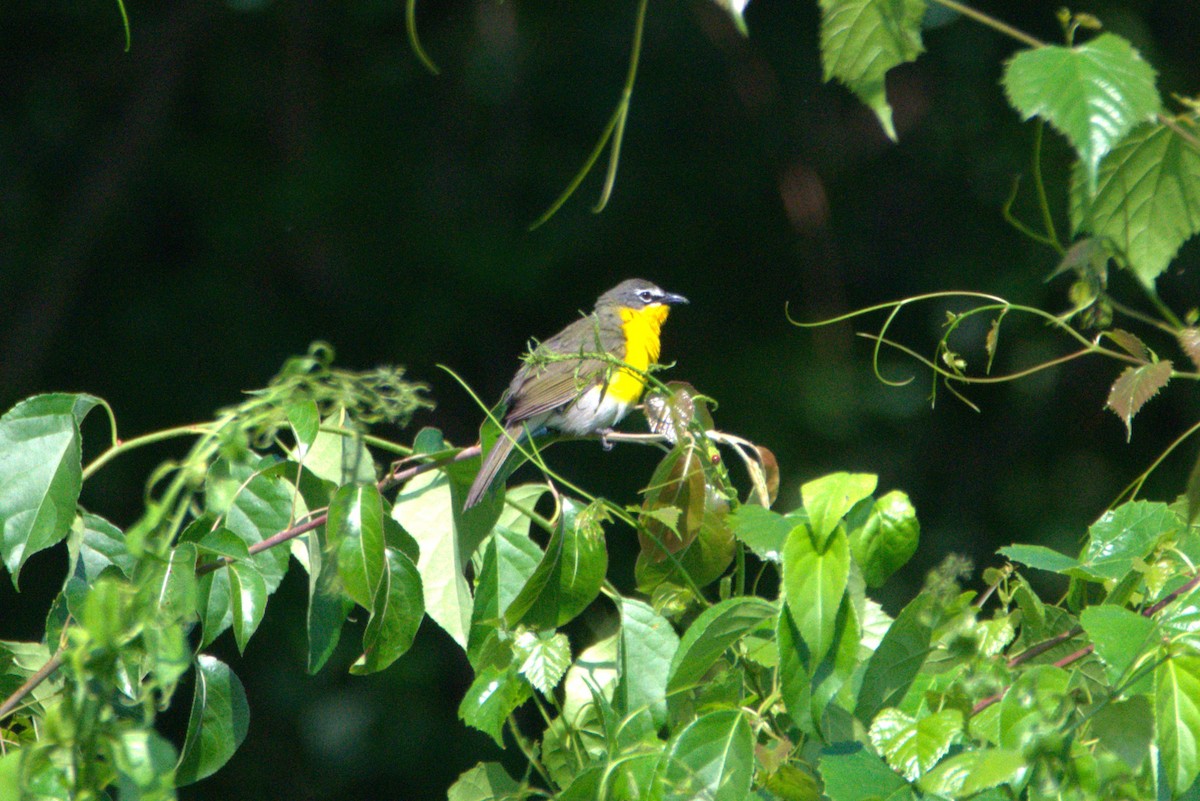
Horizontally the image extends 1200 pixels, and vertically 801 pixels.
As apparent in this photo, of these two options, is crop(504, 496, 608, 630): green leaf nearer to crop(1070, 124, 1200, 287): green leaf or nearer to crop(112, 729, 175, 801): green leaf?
crop(112, 729, 175, 801): green leaf

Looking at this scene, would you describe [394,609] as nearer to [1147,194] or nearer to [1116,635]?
[1116,635]

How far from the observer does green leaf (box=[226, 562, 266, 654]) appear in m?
1.20

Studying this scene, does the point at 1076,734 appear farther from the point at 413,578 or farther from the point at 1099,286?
the point at 413,578

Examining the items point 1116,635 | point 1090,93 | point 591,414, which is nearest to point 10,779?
point 1116,635

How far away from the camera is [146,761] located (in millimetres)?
887

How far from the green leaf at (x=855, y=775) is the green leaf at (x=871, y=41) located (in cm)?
53

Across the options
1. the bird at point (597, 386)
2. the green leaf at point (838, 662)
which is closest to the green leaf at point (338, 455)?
the green leaf at point (838, 662)

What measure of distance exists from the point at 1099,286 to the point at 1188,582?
0.87 feet

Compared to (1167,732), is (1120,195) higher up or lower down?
higher up

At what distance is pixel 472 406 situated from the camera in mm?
5695

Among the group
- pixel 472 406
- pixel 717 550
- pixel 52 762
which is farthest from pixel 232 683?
pixel 472 406

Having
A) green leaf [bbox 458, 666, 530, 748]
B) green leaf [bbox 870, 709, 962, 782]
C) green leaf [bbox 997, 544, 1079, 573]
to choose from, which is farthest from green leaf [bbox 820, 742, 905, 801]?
green leaf [bbox 458, 666, 530, 748]

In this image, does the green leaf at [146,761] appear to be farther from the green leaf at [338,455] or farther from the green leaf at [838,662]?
the green leaf at [838,662]

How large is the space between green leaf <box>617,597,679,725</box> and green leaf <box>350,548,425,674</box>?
0.22 metres
